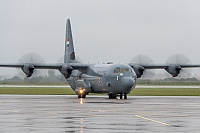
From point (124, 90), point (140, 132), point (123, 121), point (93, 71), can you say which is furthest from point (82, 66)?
point (140, 132)

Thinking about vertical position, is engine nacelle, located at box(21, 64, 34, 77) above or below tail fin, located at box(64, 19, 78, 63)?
below

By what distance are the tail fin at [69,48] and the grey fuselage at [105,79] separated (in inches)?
142

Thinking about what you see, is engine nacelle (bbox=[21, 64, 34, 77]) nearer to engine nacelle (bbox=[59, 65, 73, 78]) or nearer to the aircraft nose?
engine nacelle (bbox=[59, 65, 73, 78])

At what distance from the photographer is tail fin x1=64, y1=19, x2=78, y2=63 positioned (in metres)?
60.4

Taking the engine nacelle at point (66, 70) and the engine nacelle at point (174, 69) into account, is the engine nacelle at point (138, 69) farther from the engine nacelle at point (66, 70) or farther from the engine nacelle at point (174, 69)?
the engine nacelle at point (66, 70)

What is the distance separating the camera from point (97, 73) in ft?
175

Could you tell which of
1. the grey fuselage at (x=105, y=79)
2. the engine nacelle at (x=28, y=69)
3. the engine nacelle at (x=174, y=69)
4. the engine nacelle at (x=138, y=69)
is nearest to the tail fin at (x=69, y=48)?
the grey fuselage at (x=105, y=79)

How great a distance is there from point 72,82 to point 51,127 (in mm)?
36424

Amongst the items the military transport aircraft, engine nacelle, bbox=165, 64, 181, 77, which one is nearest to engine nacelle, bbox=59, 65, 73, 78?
the military transport aircraft

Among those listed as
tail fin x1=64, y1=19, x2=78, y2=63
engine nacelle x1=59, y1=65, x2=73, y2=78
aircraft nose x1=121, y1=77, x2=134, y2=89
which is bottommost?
aircraft nose x1=121, y1=77, x2=134, y2=89

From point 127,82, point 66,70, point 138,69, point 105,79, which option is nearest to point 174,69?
point 138,69

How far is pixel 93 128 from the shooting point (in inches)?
772

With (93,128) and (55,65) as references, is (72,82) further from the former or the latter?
(93,128)

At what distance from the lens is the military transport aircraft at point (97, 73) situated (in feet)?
163
